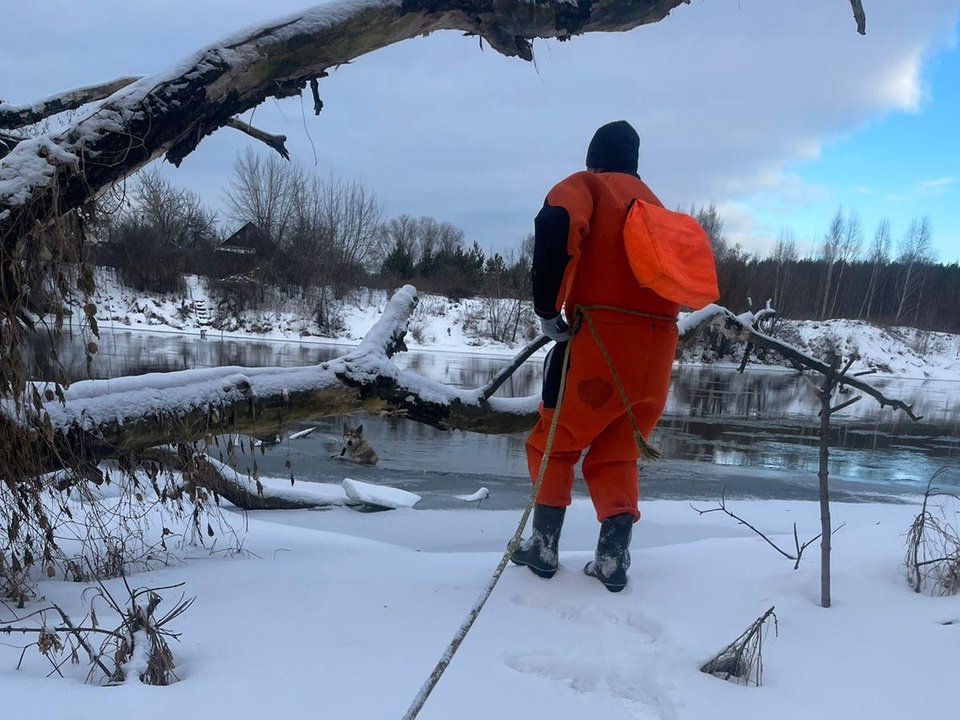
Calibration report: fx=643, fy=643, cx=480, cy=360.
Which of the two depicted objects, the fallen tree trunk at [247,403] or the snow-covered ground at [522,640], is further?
the fallen tree trunk at [247,403]

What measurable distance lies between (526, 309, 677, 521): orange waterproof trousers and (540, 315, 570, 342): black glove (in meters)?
0.05

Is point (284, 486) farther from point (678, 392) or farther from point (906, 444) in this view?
point (678, 392)

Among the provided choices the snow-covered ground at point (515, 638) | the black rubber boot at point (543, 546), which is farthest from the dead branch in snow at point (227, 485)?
the black rubber boot at point (543, 546)

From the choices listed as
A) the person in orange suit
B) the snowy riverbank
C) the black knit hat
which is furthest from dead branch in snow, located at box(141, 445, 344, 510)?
the snowy riverbank

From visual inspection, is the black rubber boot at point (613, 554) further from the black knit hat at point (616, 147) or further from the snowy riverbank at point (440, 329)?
Result: the snowy riverbank at point (440, 329)

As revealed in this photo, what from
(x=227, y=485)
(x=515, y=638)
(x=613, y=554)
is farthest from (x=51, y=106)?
(x=613, y=554)

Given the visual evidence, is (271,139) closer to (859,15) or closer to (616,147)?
(616,147)

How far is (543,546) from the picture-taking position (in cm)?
286

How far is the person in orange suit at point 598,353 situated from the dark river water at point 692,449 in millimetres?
1480

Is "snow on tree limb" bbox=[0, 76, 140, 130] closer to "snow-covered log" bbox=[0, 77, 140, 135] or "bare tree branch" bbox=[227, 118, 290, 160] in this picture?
"snow-covered log" bbox=[0, 77, 140, 135]

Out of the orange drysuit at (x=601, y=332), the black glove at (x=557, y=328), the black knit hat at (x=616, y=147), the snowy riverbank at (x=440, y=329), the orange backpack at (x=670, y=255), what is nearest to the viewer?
the orange backpack at (x=670, y=255)

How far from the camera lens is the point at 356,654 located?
76.4 inches

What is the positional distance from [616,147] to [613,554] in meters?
1.89

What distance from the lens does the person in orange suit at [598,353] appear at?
106 inches
